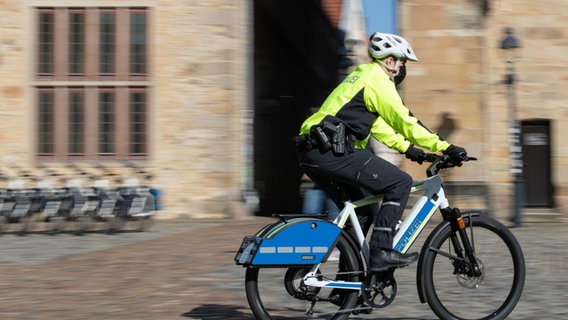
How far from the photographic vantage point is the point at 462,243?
5.68m

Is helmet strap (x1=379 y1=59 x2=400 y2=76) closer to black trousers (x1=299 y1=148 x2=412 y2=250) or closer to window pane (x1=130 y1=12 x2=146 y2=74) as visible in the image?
black trousers (x1=299 y1=148 x2=412 y2=250)

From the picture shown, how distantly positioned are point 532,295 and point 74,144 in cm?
1012

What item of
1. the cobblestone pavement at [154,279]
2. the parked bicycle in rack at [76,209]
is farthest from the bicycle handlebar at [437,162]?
the parked bicycle in rack at [76,209]

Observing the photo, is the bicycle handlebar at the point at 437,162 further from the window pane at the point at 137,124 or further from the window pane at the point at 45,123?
the window pane at the point at 45,123

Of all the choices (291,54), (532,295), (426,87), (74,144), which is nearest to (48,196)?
(74,144)

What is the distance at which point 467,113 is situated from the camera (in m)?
15.0

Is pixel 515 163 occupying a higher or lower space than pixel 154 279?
lower

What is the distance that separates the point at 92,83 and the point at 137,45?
3.12ft

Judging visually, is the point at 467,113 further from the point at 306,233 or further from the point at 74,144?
the point at 306,233

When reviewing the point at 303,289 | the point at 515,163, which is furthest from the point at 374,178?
the point at 515,163

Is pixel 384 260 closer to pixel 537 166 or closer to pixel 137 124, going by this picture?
pixel 137 124

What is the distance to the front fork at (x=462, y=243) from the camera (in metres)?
5.65

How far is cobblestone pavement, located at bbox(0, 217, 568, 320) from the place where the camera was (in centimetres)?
650

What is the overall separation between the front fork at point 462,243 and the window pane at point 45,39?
11.2 m
